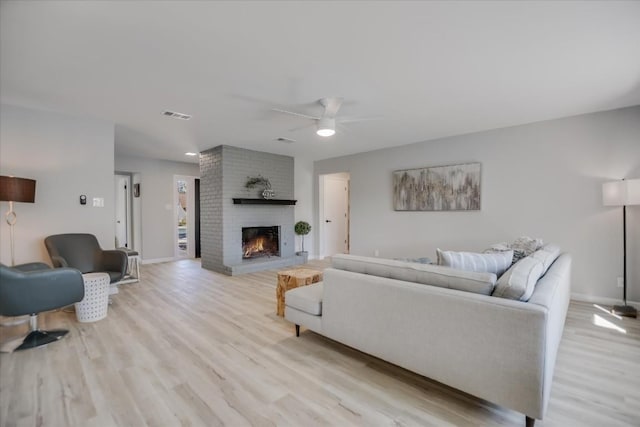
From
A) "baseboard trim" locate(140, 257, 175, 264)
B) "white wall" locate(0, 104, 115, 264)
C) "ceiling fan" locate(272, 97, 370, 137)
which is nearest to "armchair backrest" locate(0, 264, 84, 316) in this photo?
"white wall" locate(0, 104, 115, 264)

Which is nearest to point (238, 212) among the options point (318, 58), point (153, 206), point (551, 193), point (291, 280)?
point (153, 206)

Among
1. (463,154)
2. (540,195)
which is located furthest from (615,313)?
(463,154)

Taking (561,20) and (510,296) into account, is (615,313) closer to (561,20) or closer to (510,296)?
(510,296)

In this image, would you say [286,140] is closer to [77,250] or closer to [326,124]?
[326,124]

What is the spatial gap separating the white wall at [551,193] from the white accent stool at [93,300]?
15.2 feet

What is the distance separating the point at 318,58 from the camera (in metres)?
2.33

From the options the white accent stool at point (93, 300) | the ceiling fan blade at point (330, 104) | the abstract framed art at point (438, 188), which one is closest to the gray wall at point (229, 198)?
the white accent stool at point (93, 300)

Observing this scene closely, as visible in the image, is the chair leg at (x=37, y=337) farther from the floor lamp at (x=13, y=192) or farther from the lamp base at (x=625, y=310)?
the lamp base at (x=625, y=310)

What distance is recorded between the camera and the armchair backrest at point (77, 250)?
3281 millimetres

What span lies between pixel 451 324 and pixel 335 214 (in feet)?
19.4

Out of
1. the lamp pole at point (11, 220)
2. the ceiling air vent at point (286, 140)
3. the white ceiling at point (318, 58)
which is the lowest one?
the lamp pole at point (11, 220)

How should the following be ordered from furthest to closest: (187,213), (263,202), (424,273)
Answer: (187,213) → (263,202) → (424,273)

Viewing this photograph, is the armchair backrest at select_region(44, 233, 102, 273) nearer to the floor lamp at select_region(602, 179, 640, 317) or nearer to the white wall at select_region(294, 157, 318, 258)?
the white wall at select_region(294, 157, 318, 258)

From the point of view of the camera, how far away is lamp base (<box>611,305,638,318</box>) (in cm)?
315
